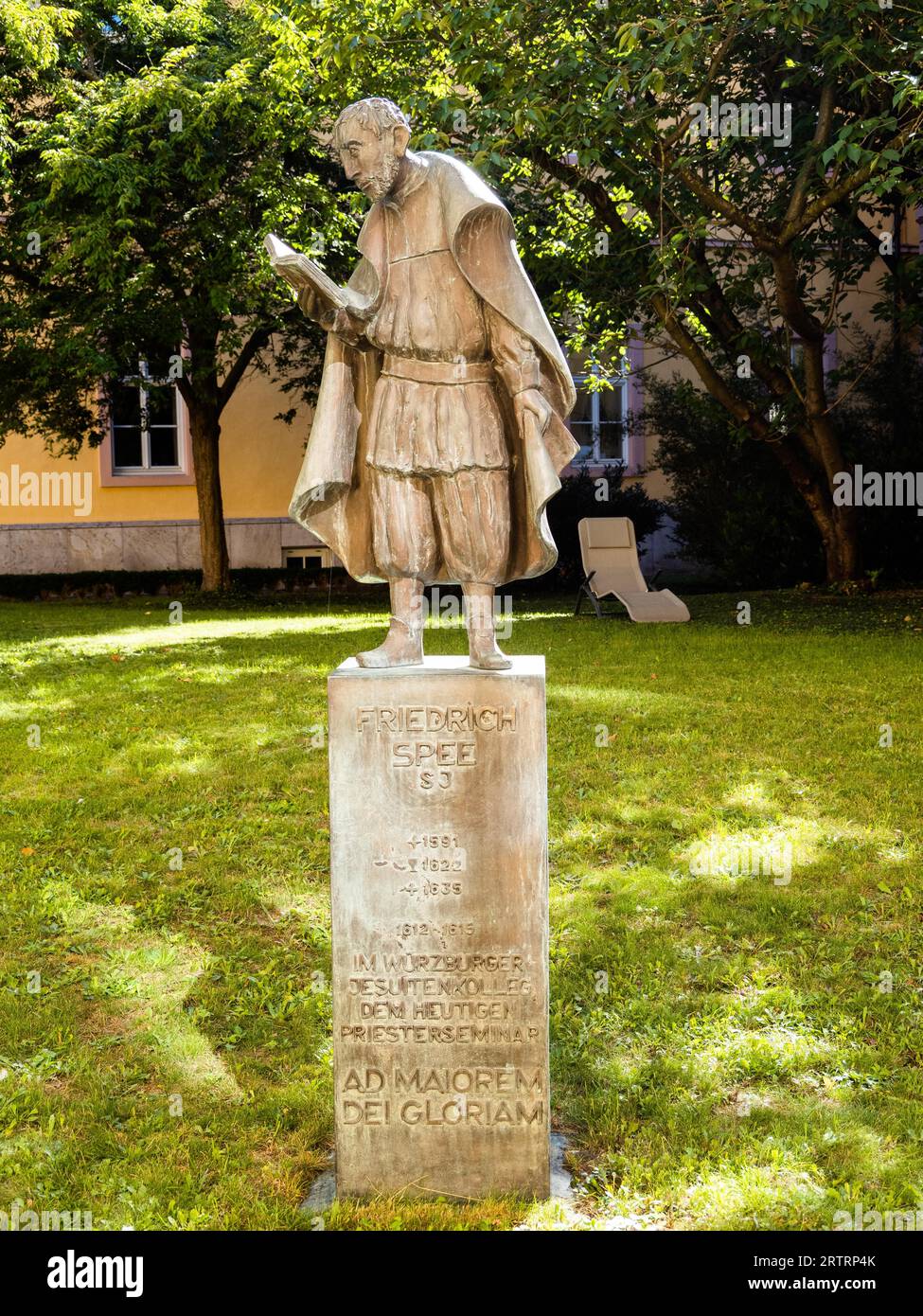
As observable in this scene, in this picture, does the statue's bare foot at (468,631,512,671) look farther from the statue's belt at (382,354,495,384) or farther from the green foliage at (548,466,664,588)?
the green foliage at (548,466,664,588)

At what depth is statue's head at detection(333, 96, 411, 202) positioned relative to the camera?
322 cm

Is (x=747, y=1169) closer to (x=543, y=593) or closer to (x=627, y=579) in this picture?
(x=627, y=579)

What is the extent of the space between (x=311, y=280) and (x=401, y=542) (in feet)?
2.34

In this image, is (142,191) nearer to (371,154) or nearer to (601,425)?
(601,425)

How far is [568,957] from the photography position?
4.73 metres

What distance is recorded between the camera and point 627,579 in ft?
47.3

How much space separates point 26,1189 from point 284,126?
13568mm

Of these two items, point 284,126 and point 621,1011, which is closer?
point 621,1011

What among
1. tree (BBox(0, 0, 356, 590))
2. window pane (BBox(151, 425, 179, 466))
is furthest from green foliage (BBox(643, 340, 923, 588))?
window pane (BBox(151, 425, 179, 466))

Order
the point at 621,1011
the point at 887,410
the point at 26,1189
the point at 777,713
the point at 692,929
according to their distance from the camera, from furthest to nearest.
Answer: the point at 887,410 → the point at 777,713 → the point at 692,929 → the point at 621,1011 → the point at 26,1189

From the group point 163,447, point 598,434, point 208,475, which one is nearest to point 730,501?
point 598,434

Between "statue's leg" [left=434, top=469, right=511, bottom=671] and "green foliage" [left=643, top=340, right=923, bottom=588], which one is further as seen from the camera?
"green foliage" [left=643, top=340, right=923, bottom=588]

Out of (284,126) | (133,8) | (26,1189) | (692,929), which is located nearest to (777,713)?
(692,929)

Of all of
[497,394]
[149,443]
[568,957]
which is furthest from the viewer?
[149,443]
